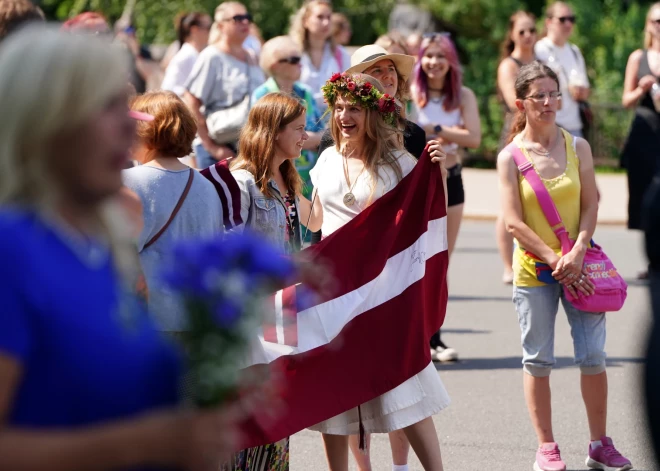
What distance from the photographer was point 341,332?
4.75m

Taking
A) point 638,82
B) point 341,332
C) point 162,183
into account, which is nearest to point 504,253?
point 638,82

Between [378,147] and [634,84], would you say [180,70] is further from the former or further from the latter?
[378,147]

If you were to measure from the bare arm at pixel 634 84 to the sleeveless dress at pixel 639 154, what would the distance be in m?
0.07

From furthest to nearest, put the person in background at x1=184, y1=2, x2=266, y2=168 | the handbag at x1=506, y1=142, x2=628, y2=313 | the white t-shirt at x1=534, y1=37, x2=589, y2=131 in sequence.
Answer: the white t-shirt at x1=534, y1=37, x2=589, y2=131 < the person in background at x1=184, y1=2, x2=266, y2=168 < the handbag at x1=506, y1=142, x2=628, y2=313

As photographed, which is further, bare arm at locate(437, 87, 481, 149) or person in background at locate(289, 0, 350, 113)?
person in background at locate(289, 0, 350, 113)

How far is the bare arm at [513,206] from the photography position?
547 centimetres

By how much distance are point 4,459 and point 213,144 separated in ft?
23.1

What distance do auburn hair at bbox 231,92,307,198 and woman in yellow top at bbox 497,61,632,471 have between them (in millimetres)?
1191

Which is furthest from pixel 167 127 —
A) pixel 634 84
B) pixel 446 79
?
pixel 634 84

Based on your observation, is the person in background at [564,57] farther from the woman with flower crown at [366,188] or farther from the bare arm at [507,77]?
the woman with flower crown at [366,188]

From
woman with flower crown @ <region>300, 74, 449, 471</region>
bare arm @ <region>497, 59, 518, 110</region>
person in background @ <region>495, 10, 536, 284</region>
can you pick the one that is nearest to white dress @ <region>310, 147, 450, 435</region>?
woman with flower crown @ <region>300, 74, 449, 471</region>

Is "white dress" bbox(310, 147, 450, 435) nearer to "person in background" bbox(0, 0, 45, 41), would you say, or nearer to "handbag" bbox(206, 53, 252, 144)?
"person in background" bbox(0, 0, 45, 41)

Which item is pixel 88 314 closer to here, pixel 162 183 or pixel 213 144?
pixel 162 183

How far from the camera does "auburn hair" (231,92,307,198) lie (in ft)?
16.0
